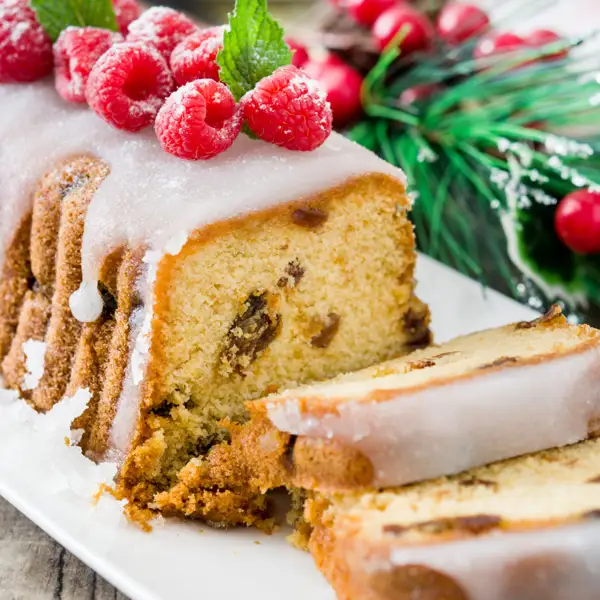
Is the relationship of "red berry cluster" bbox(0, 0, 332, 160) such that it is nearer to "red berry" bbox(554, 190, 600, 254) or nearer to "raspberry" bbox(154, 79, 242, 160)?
"raspberry" bbox(154, 79, 242, 160)

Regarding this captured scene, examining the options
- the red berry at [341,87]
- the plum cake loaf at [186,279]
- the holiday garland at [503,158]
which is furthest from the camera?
the red berry at [341,87]

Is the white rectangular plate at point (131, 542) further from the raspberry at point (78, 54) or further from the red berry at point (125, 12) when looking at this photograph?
the red berry at point (125, 12)

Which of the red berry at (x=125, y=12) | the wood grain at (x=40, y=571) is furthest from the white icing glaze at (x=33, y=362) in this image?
the red berry at (x=125, y=12)

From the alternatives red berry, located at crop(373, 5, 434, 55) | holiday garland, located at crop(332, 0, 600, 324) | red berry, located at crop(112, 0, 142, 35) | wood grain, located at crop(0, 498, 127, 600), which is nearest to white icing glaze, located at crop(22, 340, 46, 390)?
wood grain, located at crop(0, 498, 127, 600)

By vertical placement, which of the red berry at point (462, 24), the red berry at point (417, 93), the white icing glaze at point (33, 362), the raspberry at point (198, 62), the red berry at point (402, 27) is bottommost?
the red berry at point (417, 93)

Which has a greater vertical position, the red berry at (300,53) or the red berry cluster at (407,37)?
the red berry at (300,53)

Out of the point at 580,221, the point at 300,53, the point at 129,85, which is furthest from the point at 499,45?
the point at 129,85

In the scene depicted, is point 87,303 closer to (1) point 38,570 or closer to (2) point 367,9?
(1) point 38,570
